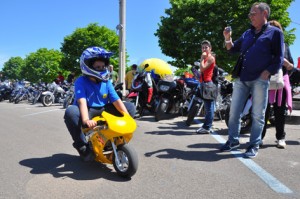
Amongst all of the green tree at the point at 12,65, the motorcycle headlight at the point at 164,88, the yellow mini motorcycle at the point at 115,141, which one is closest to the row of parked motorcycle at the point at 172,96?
the motorcycle headlight at the point at 164,88

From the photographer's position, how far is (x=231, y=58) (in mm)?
24531

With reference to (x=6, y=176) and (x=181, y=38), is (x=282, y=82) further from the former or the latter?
(x=181, y=38)

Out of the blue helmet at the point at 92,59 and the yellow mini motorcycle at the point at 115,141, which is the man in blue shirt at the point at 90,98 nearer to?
the blue helmet at the point at 92,59

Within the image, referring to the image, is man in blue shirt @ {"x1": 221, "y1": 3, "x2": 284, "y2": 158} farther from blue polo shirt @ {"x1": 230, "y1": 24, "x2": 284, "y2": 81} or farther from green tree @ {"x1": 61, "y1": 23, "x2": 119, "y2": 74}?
green tree @ {"x1": 61, "y1": 23, "x2": 119, "y2": 74}

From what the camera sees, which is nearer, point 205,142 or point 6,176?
point 6,176

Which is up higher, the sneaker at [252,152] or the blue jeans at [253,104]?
the blue jeans at [253,104]

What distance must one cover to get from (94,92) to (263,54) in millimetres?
2263

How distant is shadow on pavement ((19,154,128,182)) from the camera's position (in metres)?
3.61

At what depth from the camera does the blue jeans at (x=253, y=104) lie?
438cm

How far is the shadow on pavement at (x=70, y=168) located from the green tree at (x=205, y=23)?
69.2ft

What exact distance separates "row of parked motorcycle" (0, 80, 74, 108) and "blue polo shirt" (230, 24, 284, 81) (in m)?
9.34

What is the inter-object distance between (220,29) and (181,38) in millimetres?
2962


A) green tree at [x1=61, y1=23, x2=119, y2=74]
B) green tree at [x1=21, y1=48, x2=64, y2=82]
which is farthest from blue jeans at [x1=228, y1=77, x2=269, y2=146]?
A: green tree at [x1=21, y1=48, x2=64, y2=82]

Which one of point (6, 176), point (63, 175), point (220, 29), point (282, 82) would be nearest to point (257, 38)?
point (282, 82)
